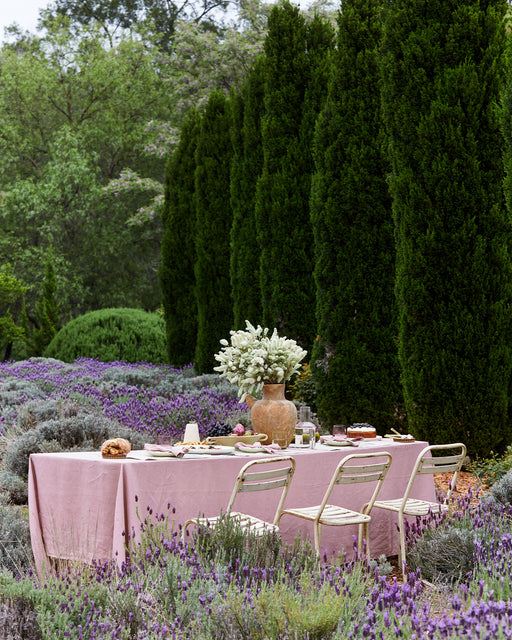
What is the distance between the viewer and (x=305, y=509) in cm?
445

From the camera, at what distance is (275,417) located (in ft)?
16.1

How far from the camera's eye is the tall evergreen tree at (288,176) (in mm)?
10133

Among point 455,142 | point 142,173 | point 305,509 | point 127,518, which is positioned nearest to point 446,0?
point 455,142

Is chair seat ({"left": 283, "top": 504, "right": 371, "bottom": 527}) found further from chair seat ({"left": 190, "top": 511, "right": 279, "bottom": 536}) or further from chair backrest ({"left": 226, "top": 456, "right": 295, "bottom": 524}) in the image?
chair seat ({"left": 190, "top": 511, "right": 279, "bottom": 536})

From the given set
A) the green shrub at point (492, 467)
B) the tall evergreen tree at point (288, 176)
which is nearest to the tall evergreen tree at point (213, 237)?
the tall evergreen tree at point (288, 176)

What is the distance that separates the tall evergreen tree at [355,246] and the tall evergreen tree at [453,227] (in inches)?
42.9

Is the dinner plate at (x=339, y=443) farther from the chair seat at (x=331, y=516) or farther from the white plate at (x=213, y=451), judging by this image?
the white plate at (x=213, y=451)

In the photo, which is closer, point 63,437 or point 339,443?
point 339,443

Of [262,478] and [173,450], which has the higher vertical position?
[173,450]

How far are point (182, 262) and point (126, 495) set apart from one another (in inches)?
422

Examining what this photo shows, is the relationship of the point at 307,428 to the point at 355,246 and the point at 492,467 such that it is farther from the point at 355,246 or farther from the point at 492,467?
the point at 355,246

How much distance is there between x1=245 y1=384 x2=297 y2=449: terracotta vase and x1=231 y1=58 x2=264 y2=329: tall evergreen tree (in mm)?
6260

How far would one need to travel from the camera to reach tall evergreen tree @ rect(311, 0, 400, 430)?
330 inches

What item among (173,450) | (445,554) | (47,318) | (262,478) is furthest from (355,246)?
(47,318)
